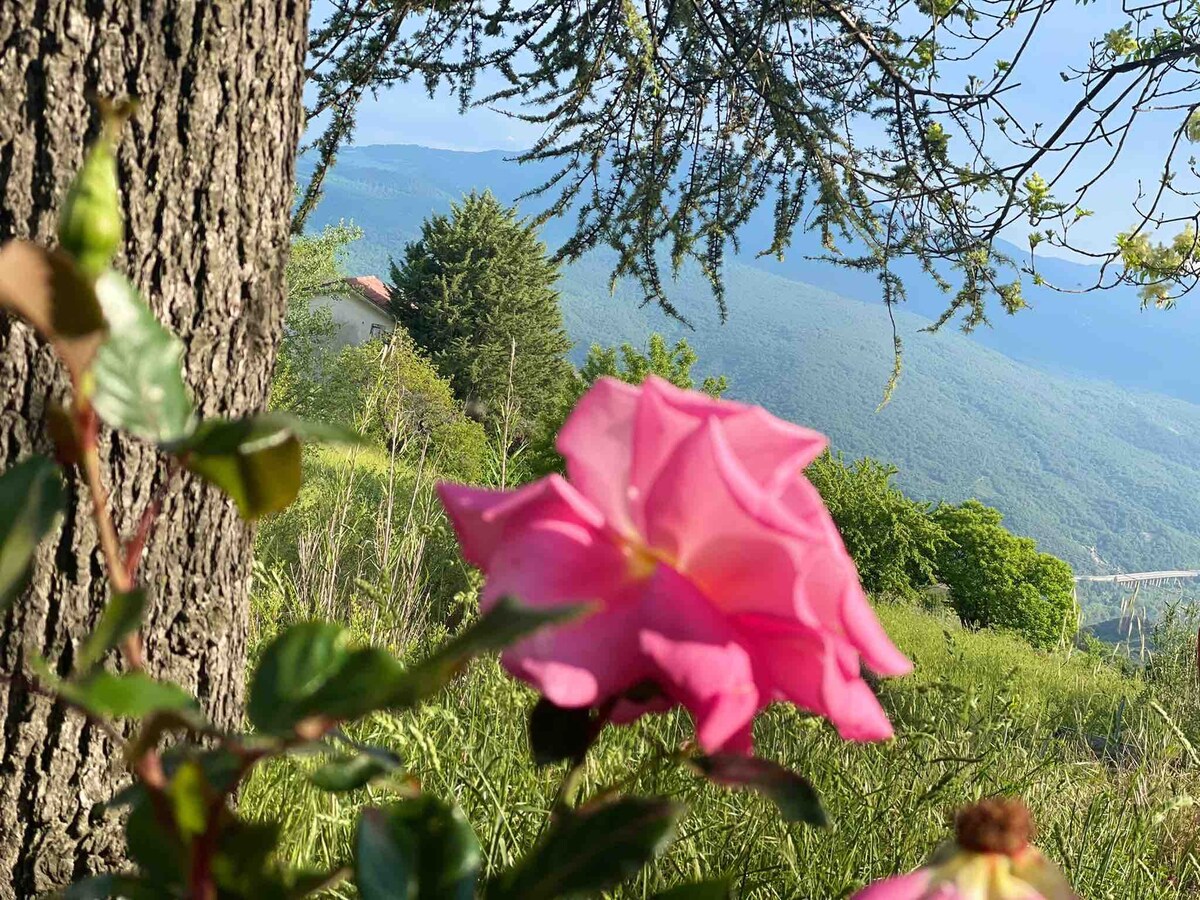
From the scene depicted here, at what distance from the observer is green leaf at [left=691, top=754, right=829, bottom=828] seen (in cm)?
32

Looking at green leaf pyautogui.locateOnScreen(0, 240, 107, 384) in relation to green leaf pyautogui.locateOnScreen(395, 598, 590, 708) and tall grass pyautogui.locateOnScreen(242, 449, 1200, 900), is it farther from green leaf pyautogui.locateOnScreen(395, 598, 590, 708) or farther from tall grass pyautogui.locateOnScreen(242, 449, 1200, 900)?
tall grass pyautogui.locateOnScreen(242, 449, 1200, 900)

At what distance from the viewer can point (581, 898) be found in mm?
313

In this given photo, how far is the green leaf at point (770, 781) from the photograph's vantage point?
1.05 feet

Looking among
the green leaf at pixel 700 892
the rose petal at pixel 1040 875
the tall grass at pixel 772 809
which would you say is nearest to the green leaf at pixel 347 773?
the green leaf at pixel 700 892

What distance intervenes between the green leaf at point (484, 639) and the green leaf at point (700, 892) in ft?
0.46

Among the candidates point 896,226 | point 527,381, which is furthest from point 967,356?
point 896,226

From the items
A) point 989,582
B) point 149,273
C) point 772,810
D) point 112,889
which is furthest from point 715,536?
point 989,582

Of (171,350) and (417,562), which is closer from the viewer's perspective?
(171,350)

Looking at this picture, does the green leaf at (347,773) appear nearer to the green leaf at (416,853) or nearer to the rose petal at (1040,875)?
the green leaf at (416,853)

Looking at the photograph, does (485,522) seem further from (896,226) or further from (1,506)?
(896,226)

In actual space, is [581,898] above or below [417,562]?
above

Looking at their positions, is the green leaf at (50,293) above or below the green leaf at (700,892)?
above

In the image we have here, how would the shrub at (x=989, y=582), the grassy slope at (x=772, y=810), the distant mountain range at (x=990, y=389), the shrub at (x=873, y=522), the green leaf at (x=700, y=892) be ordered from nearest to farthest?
the green leaf at (x=700, y=892)
the grassy slope at (x=772, y=810)
the shrub at (x=873, y=522)
the shrub at (x=989, y=582)
the distant mountain range at (x=990, y=389)

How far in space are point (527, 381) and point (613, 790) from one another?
31.5 metres
